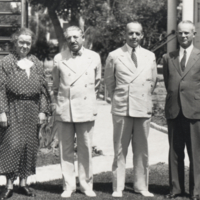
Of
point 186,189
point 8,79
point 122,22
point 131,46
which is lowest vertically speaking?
point 186,189

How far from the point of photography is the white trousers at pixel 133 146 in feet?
19.6

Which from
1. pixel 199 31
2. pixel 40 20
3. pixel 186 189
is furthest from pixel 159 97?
pixel 40 20

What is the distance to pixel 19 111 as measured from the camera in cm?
591

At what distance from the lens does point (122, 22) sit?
26.1 metres

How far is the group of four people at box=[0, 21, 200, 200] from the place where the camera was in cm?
578

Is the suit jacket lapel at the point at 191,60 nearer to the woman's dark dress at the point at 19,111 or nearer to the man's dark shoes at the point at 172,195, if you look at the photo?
the man's dark shoes at the point at 172,195

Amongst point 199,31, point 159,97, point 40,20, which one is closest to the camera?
point 199,31

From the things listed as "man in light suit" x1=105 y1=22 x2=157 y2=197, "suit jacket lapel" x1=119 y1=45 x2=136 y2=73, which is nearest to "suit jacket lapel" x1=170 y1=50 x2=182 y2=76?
"man in light suit" x1=105 y1=22 x2=157 y2=197

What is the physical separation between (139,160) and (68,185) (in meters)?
0.92

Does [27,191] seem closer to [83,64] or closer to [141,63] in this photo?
[83,64]

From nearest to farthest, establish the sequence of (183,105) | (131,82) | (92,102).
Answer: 1. (183,105)
2. (131,82)
3. (92,102)

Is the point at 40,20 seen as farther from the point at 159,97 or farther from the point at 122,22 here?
the point at 159,97

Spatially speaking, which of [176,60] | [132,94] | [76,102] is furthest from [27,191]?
[176,60]

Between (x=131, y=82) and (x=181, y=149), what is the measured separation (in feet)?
3.21
